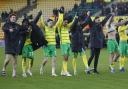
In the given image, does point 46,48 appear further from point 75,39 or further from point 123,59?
point 123,59

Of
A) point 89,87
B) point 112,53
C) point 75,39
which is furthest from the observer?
point 112,53

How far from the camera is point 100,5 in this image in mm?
43844

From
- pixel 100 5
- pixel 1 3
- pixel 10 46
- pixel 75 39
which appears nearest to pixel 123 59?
pixel 75 39

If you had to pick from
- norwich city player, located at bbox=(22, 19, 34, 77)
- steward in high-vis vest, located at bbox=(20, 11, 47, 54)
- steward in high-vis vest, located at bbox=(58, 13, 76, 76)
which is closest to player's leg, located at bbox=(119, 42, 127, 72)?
steward in high-vis vest, located at bbox=(58, 13, 76, 76)

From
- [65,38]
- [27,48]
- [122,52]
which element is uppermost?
[65,38]

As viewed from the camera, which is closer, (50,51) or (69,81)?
(69,81)

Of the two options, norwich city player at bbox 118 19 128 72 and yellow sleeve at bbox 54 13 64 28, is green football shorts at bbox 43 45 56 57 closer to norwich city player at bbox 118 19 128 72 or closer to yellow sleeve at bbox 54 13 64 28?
yellow sleeve at bbox 54 13 64 28

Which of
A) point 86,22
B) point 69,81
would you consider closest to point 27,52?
point 69,81

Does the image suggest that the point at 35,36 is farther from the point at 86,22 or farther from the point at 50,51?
the point at 86,22

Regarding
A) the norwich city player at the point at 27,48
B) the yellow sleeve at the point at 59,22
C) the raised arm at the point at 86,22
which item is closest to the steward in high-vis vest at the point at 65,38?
the yellow sleeve at the point at 59,22

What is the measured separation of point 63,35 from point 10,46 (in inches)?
74.5

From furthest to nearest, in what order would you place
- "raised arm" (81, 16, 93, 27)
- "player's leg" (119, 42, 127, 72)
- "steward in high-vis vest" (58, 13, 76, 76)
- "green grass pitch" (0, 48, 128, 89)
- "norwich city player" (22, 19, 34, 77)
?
1. "player's leg" (119, 42, 127, 72)
2. "raised arm" (81, 16, 93, 27)
3. "steward in high-vis vest" (58, 13, 76, 76)
4. "norwich city player" (22, 19, 34, 77)
5. "green grass pitch" (0, 48, 128, 89)

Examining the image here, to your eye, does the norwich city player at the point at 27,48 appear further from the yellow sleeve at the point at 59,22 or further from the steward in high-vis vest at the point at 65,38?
the steward in high-vis vest at the point at 65,38

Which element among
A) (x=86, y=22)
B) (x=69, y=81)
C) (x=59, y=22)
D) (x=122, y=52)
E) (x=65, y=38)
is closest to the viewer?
(x=69, y=81)
